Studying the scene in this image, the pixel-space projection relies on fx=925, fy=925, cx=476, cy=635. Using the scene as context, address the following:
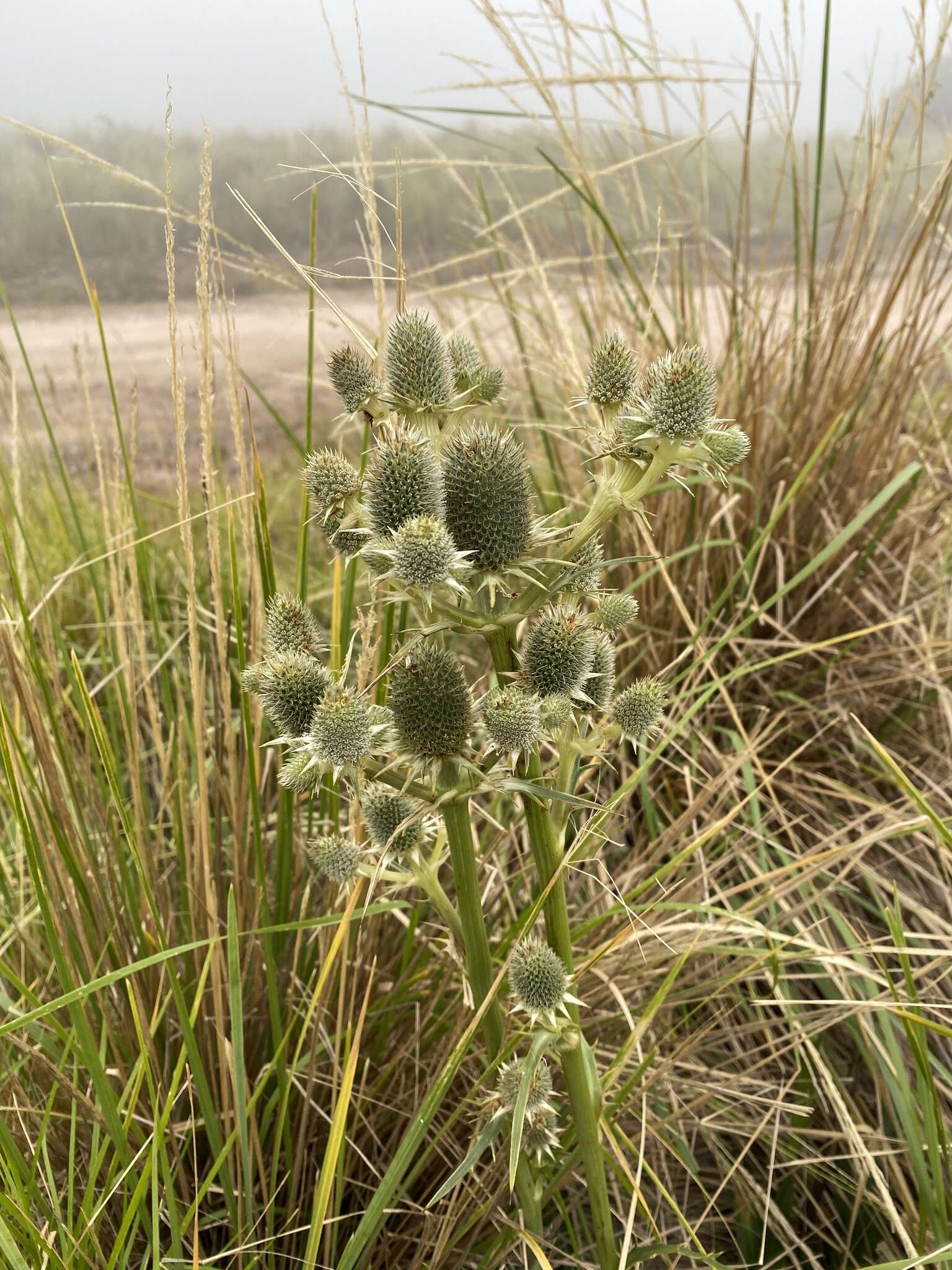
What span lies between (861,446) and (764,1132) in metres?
1.87

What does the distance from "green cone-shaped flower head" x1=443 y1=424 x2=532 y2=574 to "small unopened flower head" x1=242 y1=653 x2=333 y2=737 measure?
8.7 inches

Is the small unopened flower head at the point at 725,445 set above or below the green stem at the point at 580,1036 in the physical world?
above

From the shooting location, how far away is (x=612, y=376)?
3.54 ft

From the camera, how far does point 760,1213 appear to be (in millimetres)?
1873

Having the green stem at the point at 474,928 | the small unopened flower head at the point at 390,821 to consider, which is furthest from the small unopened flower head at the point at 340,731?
the small unopened flower head at the point at 390,821

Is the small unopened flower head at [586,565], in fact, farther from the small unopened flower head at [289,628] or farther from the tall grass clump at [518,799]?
the small unopened flower head at [289,628]

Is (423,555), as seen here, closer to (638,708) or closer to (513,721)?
(513,721)

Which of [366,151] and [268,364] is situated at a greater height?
[366,151]

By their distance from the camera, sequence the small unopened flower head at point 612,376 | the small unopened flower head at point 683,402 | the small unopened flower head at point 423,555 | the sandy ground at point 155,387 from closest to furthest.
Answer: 1. the small unopened flower head at point 423,555
2. the small unopened flower head at point 683,402
3. the small unopened flower head at point 612,376
4. the sandy ground at point 155,387

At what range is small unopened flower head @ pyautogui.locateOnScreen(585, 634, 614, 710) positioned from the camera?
3.82 feet

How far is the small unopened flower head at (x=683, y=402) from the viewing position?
3.15ft

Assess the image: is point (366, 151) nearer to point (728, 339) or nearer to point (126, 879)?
point (126, 879)

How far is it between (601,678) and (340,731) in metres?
0.38

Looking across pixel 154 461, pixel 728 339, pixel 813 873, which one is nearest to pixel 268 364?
pixel 154 461
